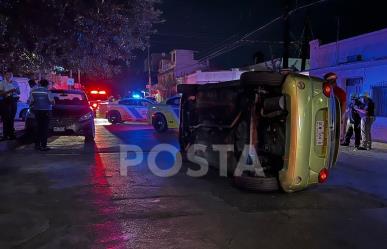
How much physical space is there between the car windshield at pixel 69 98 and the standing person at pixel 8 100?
1.68m

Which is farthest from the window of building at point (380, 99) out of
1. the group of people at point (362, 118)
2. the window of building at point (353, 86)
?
the group of people at point (362, 118)

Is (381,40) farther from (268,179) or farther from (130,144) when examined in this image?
(268,179)

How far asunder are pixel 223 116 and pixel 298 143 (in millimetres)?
1776

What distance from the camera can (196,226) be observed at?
4992mm

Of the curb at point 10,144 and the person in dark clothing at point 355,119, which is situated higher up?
the person in dark clothing at point 355,119

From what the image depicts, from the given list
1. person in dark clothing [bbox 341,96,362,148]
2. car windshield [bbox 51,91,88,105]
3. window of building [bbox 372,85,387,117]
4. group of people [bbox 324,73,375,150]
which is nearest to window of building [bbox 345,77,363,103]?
window of building [bbox 372,85,387,117]

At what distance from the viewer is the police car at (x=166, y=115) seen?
698 inches

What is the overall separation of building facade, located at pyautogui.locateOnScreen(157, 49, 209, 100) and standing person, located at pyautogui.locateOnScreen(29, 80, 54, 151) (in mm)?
42184

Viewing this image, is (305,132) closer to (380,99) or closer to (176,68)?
(380,99)

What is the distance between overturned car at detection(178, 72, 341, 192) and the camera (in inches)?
244

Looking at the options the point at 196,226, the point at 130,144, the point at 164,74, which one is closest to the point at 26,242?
the point at 196,226

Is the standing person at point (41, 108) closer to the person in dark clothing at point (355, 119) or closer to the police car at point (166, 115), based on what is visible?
the police car at point (166, 115)

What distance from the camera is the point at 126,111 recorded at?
75.6 ft

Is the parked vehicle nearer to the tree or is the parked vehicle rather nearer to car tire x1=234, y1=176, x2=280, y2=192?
the tree
